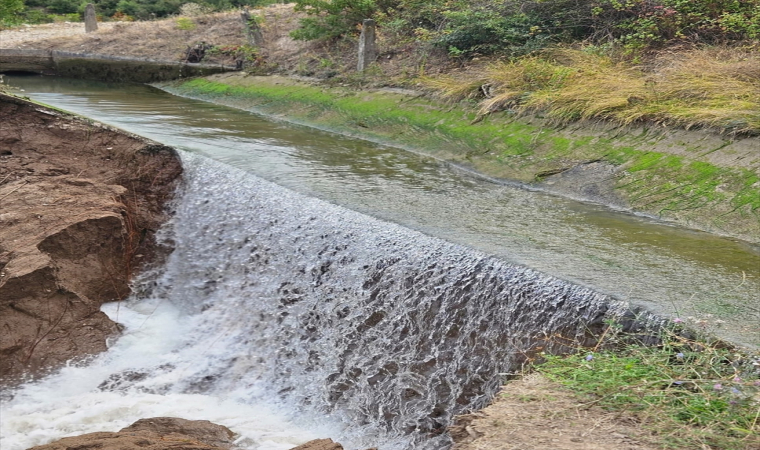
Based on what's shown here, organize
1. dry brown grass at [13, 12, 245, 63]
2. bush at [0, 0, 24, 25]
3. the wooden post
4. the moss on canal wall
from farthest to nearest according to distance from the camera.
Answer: bush at [0, 0, 24, 25]
dry brown grass at [13, 12, 245, 63]
the wooden post
the moss on canal wall

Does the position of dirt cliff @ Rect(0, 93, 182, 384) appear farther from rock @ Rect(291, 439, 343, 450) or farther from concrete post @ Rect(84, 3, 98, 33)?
concrete post @ Rect(84, 3, 98, 33)

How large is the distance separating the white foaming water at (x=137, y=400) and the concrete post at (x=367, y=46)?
27.7ft

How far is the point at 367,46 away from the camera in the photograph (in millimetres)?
14195

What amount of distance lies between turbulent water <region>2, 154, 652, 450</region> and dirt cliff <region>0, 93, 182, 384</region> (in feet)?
1.00

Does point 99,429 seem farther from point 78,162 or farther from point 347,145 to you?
point 347,145

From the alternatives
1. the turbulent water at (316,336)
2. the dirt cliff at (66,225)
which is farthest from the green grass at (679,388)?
the dirt cliff at (66,225)

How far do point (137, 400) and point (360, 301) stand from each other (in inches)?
74.1

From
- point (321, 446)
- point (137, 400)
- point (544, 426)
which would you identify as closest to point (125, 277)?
Answer: point (137, 400)

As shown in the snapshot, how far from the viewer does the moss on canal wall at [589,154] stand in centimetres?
731

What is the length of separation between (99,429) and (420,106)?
25.0 ft

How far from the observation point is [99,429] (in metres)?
5.38

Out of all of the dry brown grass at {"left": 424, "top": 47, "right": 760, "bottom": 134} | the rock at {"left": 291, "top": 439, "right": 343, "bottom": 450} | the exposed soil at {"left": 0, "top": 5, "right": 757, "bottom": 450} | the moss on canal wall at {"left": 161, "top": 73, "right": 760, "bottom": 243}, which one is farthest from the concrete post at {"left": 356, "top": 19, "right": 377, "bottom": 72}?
the rock at {"left": 291, "top": 439, "right": 343, "bottom": 450}

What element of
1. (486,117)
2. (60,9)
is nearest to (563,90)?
(486,117)

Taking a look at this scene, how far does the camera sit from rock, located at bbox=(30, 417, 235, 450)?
4.27m
